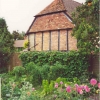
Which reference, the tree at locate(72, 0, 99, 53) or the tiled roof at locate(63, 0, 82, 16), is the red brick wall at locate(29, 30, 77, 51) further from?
the tree at locate(72, 0, 99, 53)

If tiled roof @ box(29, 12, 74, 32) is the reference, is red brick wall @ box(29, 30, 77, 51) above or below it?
below

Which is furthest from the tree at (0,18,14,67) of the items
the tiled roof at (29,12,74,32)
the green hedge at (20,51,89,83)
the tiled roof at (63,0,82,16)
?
the tiled roof at (63,0,82,16)

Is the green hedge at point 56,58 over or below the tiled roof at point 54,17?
below

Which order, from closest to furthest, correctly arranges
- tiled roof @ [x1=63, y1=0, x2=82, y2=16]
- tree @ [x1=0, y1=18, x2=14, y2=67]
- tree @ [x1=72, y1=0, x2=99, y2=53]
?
tree @ [x1=72, y1=0, x2=99, y2=53]
tree @ [x1=0, y1=18, x2=14, y2=67]
tiled roof @ [x1=63, y1=0, x2=82, y2=16]

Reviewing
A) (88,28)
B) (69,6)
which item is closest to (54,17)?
(69,6)

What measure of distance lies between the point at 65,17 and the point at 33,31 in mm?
2717

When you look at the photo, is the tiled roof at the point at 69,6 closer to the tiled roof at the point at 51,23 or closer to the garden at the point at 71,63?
the tiled roof at the point at 51,23

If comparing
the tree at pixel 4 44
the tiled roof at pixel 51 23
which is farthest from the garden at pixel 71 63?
the tiled roof at pixel 51 23

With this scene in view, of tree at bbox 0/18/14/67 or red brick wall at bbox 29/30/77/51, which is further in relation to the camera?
tree at bbox 0/18/14/67

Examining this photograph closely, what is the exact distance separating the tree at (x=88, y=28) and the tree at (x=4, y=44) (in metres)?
6.20

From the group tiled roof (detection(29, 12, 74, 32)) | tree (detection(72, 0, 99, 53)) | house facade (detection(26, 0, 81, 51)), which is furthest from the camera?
tiled roof (detection(29, 12, 74, 32))

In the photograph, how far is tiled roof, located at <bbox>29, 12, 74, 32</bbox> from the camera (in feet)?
46.4

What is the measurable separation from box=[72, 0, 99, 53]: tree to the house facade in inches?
136

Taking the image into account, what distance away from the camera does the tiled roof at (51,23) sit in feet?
46.4
